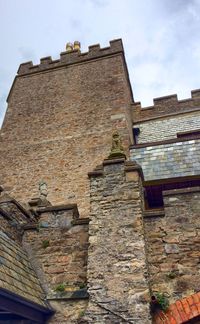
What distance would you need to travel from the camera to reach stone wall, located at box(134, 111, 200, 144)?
11.9 metres

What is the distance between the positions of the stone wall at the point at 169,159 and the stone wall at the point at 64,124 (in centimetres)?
179

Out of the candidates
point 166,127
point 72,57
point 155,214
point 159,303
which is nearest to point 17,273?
point 159,303

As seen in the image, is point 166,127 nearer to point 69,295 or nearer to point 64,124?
point 64,124

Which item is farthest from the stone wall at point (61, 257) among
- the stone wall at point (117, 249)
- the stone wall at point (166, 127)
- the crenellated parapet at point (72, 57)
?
the crenellated parapet at point (72, 57)

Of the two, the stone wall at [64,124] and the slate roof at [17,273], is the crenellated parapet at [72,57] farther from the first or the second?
the slate roof at [17,273]

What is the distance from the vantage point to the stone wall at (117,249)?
14.6ft

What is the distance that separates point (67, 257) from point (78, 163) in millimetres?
5418

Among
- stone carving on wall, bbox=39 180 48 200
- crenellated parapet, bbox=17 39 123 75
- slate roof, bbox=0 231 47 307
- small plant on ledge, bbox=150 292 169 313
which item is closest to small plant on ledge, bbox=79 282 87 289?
slate roof, bbox=0 231 47 307

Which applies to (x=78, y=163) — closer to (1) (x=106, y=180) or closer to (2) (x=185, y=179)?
(2) (x=185, y=179)

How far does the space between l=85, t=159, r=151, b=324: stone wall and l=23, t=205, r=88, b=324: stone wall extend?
0.47m

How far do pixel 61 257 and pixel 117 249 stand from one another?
3.99 feet

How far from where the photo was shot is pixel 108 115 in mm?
11672

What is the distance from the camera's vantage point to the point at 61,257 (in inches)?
220

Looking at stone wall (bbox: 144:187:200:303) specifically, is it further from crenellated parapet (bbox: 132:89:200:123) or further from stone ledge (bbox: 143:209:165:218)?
crenellated parapet (bbox: 132:89:200:123)
